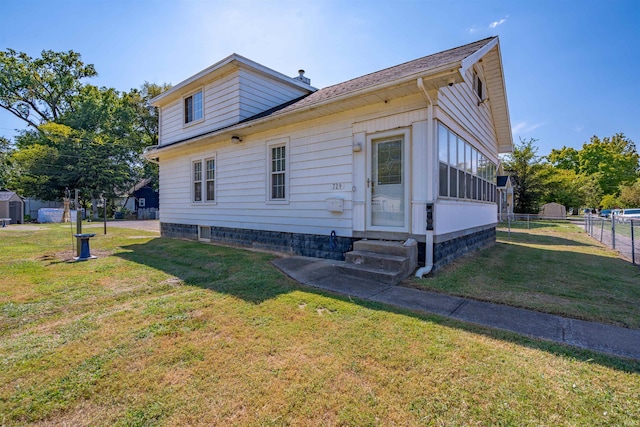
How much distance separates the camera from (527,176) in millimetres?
26609

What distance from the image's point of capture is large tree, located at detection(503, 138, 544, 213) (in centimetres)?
2627

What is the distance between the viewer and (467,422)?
1.74 m

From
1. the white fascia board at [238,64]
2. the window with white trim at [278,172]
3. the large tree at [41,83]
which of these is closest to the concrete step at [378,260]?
the window with white trim at [278,172]

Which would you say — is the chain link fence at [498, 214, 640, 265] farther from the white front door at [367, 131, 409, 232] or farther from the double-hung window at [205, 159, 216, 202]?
the double-hung window at [205, 159, 216, 202]

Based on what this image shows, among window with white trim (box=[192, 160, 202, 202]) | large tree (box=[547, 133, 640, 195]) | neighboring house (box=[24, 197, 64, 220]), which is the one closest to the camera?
window with white trim (box=[192, 160, 202, 202])

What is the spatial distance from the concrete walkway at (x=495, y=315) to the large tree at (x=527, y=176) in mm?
28418

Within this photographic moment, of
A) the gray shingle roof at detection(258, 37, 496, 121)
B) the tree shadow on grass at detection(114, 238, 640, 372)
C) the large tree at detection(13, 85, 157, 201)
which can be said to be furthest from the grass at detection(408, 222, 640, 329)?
the large tree at detection(13, 85, 157, 201)

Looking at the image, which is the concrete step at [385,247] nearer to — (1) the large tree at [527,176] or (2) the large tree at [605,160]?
(1) the large tree at [527,176]

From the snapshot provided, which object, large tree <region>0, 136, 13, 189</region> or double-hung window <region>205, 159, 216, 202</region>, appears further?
large tree <region>0, 136, 13, 189</region>

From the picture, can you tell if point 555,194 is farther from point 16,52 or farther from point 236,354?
point 16,52

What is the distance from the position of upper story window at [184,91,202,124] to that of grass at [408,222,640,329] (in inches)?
367

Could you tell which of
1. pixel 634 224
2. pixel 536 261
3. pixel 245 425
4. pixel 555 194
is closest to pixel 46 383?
pixel 245 425

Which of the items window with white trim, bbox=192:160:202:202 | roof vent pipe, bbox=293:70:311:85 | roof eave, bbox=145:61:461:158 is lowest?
window with white trim, bbox=192:160:202:202

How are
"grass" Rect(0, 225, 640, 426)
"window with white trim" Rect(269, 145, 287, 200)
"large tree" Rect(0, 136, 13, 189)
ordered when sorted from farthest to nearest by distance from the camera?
"large tree" Rect(0, 136, 13, 189), "window with white trim" Rect(269, 145, 287, 200), "grass" Rect(0, 225, 640, 426)
